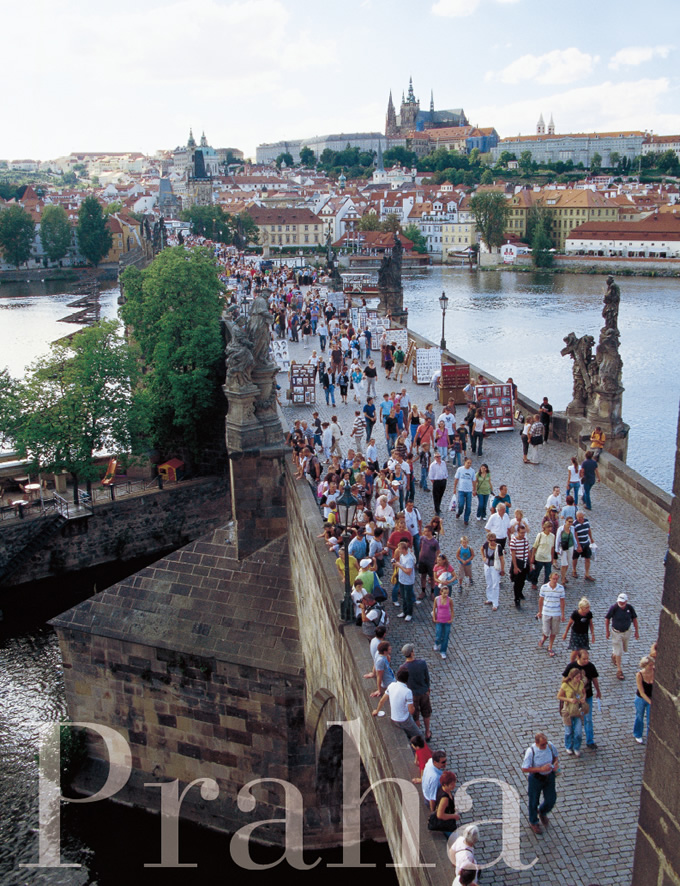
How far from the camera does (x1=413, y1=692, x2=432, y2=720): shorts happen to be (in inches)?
306

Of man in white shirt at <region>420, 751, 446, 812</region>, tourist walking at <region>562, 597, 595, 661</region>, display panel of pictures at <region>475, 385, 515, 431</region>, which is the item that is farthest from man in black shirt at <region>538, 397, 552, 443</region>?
man in white shirt at <region>420, 751, 446, 812</region>

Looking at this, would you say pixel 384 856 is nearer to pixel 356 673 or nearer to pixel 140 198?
pixel 356 673

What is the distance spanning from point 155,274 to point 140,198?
151m

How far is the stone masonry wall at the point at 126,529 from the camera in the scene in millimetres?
24172

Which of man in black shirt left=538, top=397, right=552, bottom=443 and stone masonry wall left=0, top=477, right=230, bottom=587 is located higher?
man in black shirt left=538, top=397, right=552, bottom=443

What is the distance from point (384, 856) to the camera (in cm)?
1377

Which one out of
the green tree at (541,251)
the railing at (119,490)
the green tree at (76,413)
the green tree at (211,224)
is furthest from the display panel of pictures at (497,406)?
the green tree at (211,224)

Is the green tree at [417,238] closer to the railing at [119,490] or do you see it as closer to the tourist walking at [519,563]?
the railing at [119,490]

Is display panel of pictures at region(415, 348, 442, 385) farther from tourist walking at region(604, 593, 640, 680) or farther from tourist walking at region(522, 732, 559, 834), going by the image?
tourist walking at region(522, 732, 559, 834)

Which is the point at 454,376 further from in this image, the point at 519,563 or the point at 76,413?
the point at 76,413

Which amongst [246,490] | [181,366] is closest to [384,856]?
[246,490]

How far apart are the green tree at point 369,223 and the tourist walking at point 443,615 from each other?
111 meters

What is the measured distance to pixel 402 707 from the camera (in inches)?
289

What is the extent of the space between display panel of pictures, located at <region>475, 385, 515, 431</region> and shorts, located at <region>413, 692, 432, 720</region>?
1057cm
